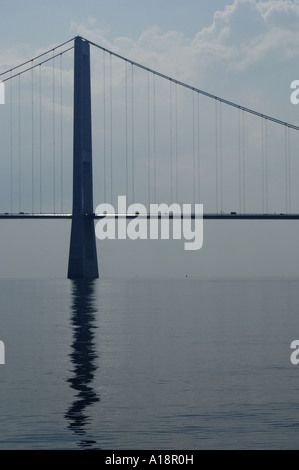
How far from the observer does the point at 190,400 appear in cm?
1955

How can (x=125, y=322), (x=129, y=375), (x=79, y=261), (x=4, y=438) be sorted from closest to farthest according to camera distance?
(x=4, y=438), (x=129, y=375), (x=125, y=322), (x=79, y=261)

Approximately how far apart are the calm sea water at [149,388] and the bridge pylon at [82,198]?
63.8 metres

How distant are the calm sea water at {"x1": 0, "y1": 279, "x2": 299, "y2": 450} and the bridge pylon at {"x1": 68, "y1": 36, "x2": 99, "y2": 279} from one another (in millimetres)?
63842

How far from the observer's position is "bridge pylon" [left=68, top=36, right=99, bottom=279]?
4124 inches

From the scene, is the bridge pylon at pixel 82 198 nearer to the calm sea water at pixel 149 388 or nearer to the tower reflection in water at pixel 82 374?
the tower reflection in water at pixel 82 374

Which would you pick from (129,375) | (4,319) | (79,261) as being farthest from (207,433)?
(79,261)

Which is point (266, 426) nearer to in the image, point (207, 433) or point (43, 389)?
point (207, 433)

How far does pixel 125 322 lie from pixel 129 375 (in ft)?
70.0

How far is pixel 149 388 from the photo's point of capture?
21.4m

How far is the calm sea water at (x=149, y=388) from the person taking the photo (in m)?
15.8

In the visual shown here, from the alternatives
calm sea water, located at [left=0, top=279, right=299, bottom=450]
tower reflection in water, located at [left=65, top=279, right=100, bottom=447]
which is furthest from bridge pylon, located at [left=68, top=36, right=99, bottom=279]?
calm sea water, located at [left=0, top=279, right=299, bottom=450]

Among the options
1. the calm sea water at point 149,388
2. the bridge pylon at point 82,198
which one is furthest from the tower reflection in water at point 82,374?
the bridge pylon at point 82,198

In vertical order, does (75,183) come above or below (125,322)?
above
